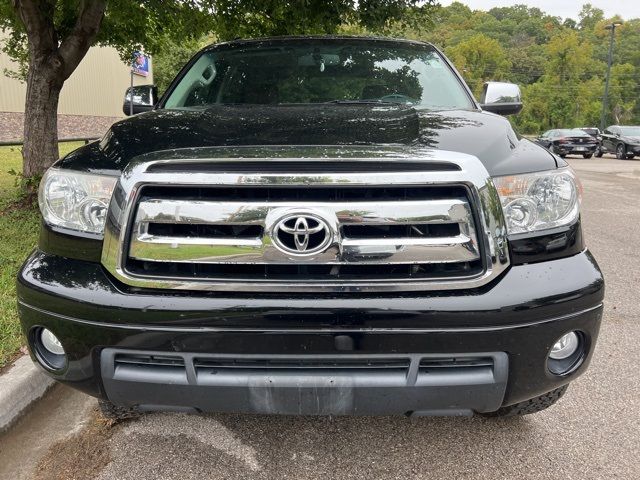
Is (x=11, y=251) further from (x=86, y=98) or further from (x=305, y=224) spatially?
(x=86, y=98)

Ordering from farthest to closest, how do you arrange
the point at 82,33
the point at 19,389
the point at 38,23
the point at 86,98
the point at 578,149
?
the point at 86,98 → the point at 578,149 → the point at 82,33 → the point at 38,23 → the point at 19,389

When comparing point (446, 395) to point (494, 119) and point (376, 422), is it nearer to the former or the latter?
point (376, 422)

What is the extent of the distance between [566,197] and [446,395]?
844 mm

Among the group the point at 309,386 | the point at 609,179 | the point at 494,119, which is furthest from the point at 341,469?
the point at 609,179

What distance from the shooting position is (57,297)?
6.02 feet

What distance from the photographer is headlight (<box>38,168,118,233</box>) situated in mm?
1907

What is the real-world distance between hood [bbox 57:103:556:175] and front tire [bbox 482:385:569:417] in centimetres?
94

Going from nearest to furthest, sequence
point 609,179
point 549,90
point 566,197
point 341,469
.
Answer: point 566,197 → point 341,469 → point 609,179 → point 549,90

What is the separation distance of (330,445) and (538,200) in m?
1.34

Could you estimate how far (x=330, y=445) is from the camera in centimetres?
237

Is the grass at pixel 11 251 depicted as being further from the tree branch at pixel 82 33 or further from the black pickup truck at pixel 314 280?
the tree branch at pixel 82 33

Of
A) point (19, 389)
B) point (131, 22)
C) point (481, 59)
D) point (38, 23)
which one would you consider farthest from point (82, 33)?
point (481, 59)

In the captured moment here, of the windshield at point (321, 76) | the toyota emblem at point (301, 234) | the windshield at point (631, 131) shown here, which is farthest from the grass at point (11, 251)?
the windshield at point (631, 131)

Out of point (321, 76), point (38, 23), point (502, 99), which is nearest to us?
point (321, 76)
